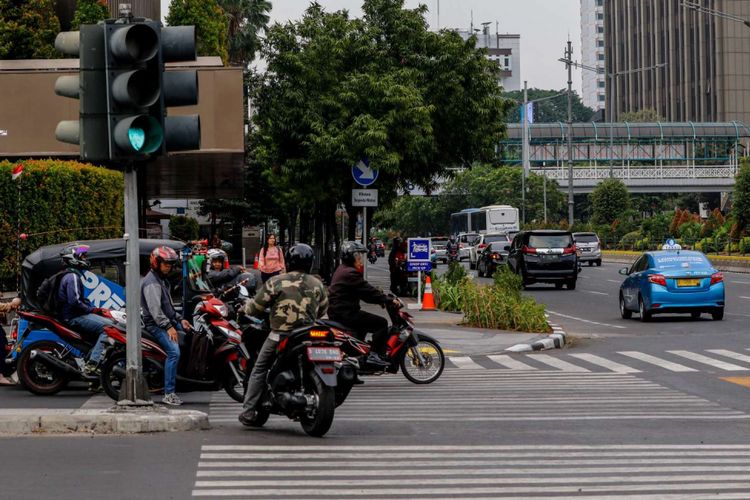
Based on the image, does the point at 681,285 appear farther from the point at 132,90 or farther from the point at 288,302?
the point at 132,90

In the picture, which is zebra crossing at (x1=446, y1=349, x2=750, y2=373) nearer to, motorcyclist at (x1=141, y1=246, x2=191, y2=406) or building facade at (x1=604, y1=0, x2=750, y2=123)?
motorcyclist at (x1=141, y1=246, x2=191, y2=406)

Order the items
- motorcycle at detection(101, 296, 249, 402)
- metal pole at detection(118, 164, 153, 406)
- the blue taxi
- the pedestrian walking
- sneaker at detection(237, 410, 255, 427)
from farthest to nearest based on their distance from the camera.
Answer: the pedestrian walking, the blue taxi, motorcycle at detection(101, 296, 249, 402), metal pole at detection(118, 164, 153, 406), sneaker at detection(237, 410, 255, 427)

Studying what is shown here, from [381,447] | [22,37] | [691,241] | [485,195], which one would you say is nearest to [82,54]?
[381,447]

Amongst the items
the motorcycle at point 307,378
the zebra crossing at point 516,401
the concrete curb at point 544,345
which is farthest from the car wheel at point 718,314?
the motorcycle at point 307,378

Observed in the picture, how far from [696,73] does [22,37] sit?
96.1 metres

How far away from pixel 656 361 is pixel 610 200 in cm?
6851

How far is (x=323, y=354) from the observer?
10484 mm

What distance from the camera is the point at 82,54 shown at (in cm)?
1106

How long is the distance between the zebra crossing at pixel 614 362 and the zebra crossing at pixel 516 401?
33.4 inches

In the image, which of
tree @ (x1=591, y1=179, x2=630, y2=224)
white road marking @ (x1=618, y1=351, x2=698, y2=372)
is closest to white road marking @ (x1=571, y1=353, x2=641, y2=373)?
white road marking @ (x1=618, y1=351, x2=698, y2=372)

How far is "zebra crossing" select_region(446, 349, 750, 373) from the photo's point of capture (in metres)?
17.2

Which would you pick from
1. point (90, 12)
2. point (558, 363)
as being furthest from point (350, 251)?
point (90, 12)

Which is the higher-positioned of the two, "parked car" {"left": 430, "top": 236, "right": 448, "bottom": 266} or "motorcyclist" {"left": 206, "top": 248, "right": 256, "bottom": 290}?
"motorcyclist" {"left": 206, "top": 248, "right": 256, "bottom": 290}

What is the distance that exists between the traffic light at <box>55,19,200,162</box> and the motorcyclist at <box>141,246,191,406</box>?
2182 millimetres
